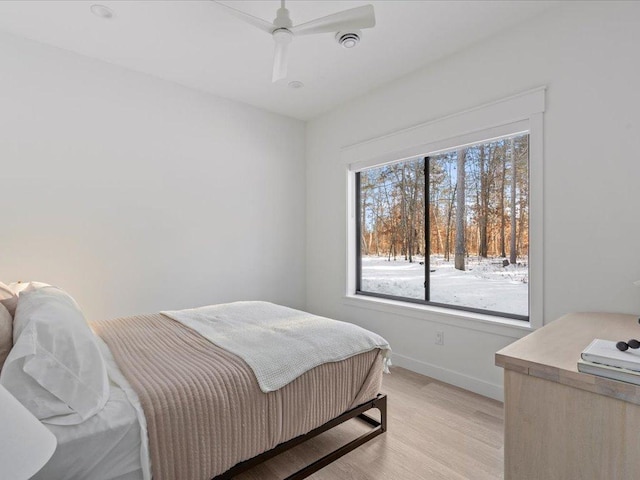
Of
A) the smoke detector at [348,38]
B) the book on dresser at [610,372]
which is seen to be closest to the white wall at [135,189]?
the smoke detector at [348,38]

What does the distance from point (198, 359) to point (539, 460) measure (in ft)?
4.59

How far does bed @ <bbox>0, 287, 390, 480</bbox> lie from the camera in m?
1.12

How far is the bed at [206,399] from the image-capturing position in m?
1.12

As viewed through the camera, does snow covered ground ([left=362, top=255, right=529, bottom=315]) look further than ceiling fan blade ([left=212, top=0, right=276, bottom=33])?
Yes

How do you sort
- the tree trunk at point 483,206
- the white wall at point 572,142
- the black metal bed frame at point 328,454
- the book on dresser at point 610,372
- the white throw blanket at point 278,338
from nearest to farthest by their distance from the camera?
the book on dresser at point 610,372
the black metal bed frame at point 328,454
the white throw blanket at point 278,338
the white wall at point 572,142
the tree trunk at point 483,206

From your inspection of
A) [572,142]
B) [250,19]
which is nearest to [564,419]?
[572,142]

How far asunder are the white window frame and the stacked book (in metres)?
1.32

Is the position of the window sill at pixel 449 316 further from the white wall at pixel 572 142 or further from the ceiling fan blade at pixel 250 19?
the ceiling fan blade at pixel 250 19

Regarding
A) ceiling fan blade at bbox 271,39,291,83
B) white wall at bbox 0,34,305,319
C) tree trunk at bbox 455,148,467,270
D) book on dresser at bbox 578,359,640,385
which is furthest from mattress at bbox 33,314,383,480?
ceiling fan blade at bbox 271,39,291,83

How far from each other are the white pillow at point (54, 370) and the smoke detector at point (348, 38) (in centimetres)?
237

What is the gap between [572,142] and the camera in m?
2.15

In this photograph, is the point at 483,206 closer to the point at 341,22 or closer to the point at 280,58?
the point at 341,22

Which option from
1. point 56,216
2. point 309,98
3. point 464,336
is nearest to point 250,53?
point 309,98

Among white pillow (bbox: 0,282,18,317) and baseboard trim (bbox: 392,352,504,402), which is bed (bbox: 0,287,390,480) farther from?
baseboard trim (bbox: 392,352,504,402)
